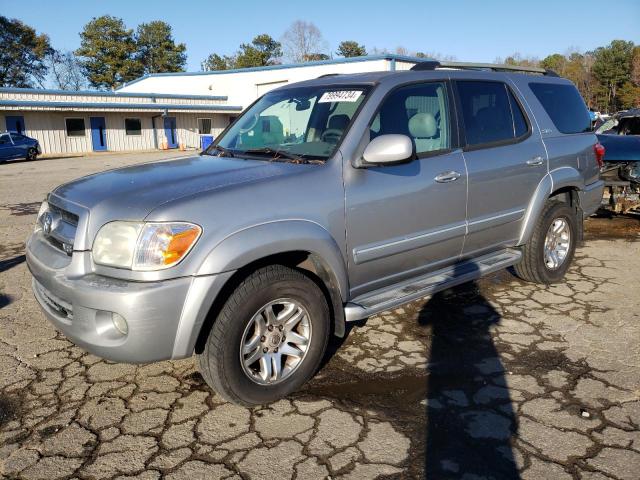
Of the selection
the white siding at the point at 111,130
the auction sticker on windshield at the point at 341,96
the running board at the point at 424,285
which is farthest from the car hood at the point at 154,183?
the white siding at the point at 111,130

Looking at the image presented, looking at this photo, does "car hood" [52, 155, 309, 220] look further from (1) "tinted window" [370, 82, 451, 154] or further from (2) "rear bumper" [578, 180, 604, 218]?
(2) "rear bumper" [578, 180, 604, 218]

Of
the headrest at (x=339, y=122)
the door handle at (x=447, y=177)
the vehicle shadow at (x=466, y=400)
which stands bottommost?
the vehicle shadow at (x=466, y=400)

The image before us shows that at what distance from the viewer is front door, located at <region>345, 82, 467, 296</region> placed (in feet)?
10.9

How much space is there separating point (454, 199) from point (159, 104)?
34.0 metres

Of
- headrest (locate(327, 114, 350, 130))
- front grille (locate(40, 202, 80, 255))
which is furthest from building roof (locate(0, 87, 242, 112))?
headrest (locate(327, 114, 350, 130))

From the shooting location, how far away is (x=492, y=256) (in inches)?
174

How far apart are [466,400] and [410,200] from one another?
4.36ft

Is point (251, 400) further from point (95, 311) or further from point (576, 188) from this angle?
point (576, 188)

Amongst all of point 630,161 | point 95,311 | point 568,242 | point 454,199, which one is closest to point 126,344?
point 95,311

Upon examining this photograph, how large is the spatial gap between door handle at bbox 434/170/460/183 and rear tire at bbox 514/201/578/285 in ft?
4.61

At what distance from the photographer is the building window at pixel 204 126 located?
3816 centimetres

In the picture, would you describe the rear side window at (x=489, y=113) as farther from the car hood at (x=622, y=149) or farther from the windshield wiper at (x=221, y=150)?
the car hood at (x=622, y=149)

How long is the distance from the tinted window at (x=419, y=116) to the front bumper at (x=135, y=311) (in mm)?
1689

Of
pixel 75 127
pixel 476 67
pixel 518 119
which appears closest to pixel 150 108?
pixel 75 127
